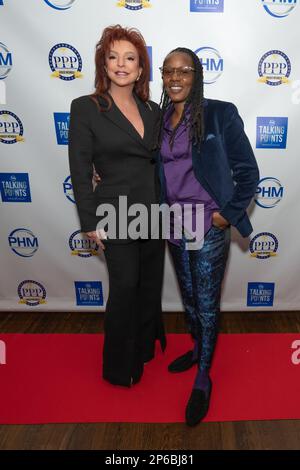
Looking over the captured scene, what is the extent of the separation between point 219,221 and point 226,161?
0.88 ft

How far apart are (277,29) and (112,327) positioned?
1.98 meters

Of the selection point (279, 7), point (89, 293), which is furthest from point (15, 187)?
point (279, 7)

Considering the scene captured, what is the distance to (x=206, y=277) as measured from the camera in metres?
1.86

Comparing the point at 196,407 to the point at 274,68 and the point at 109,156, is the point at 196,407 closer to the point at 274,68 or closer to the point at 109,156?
the point at 109,156

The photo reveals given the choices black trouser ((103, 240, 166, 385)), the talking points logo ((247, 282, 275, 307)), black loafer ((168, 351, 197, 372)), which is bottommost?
black loafer ((168, 351, 197, 372))

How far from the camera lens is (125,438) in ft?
5.96

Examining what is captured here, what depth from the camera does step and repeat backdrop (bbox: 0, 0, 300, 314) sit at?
7.59ft

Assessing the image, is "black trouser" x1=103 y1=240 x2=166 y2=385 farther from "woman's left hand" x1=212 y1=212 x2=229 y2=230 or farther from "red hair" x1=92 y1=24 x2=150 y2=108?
"red hair" x1=92 y1=24 x2=150 y2=108

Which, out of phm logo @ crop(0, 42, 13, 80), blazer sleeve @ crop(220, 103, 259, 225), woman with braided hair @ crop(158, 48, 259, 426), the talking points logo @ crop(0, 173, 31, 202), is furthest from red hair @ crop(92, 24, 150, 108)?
the talking points logo @ crop(0, 173, 31, 202)

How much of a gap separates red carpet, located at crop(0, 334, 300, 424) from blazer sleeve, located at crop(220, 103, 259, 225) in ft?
3.19

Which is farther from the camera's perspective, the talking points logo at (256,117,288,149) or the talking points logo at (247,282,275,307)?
the talking points logo at (247,282,275,307)

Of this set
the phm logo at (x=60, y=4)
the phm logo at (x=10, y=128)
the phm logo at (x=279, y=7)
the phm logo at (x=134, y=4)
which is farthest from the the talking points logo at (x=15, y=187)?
the phm logo at (x=279, y=7)

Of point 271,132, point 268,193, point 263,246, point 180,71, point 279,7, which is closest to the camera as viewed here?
point 180,71
